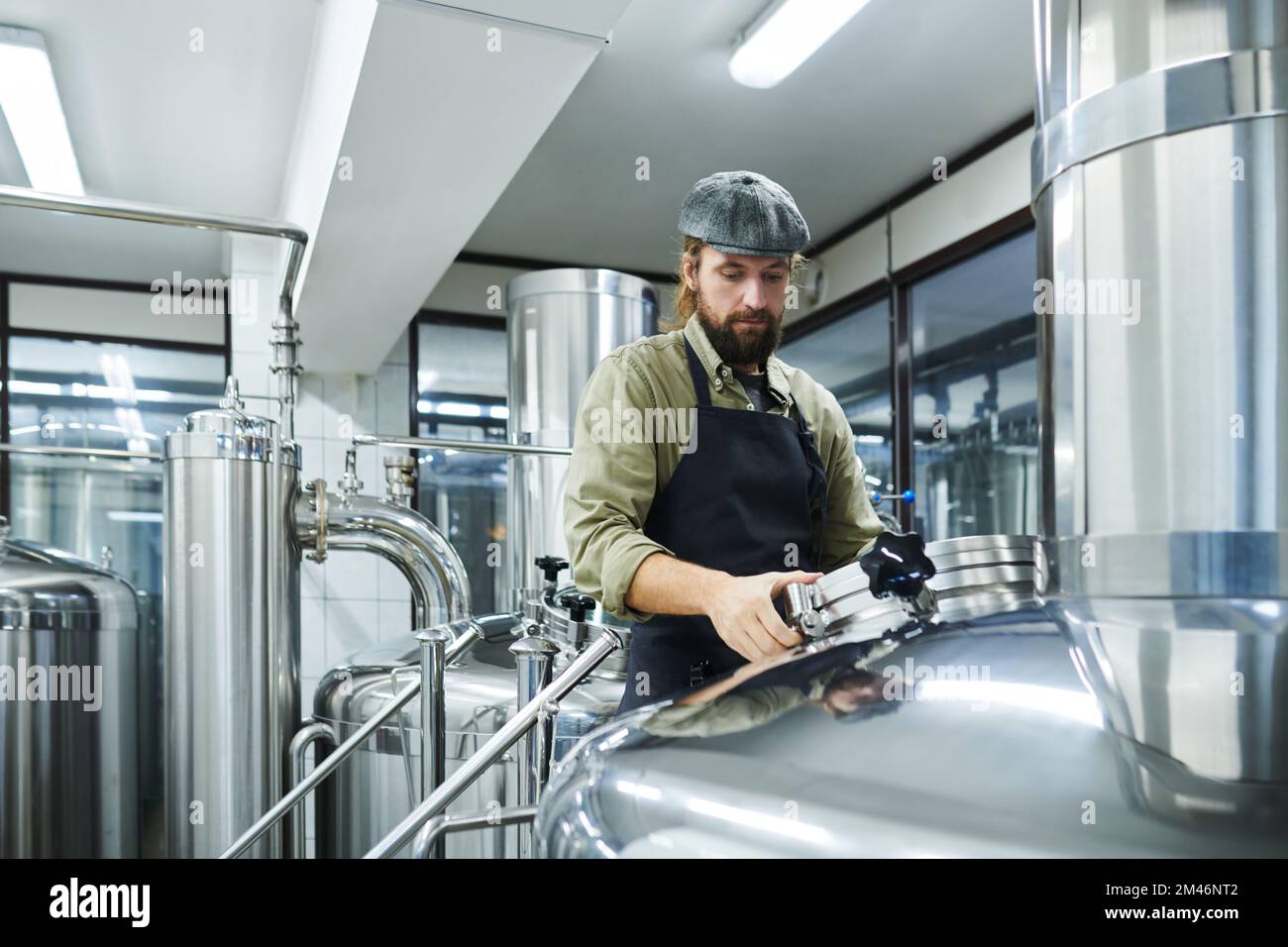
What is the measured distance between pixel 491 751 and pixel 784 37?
7.64 feet

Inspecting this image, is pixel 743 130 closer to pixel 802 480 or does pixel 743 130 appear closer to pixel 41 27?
pixel 41 27

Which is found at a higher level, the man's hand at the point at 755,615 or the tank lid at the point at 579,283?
the tank lid at the point at 579,283

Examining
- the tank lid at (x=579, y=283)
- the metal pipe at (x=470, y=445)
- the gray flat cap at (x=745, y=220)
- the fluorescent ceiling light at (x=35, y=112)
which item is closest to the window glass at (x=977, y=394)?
the tank lid at (x=579, y=283)

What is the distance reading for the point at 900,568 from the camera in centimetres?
92

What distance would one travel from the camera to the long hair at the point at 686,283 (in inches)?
64.5

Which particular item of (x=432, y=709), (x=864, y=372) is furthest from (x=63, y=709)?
(x=864, y=372)

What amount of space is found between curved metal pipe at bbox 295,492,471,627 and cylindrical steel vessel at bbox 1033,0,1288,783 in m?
2.36

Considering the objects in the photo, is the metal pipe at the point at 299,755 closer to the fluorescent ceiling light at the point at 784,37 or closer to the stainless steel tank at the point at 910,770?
the stainless steel tank at the point at 910,770

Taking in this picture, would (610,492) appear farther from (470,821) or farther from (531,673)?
Result: (470,821)

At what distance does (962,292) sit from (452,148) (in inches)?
103

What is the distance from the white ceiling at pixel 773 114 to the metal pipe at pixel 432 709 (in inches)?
78.6

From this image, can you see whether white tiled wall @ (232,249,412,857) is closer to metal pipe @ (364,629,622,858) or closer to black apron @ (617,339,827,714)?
black apron @ (617,339,827,714)

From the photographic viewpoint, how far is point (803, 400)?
1750 mm
